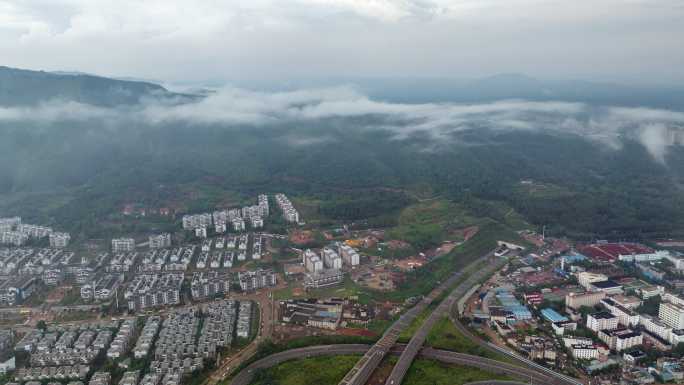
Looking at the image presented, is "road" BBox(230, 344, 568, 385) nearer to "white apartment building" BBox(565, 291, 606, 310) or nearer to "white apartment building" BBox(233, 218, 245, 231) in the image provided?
"white apartment building" BBox(565, 291, 606, 310)

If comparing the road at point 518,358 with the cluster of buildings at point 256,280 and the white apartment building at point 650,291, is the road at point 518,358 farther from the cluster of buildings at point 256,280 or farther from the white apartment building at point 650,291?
the cluster of buildings at point 256,280

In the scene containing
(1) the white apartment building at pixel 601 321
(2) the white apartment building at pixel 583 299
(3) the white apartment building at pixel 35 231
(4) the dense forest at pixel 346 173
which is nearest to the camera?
→ (1) the white apartment building at pixel 601 321

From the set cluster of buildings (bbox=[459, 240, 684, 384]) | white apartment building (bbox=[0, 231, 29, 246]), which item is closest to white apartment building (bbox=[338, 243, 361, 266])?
cluster of buildings (bbox=[459, 240, 684, 384])

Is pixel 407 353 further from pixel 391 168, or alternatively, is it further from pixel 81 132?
pixel 81 132

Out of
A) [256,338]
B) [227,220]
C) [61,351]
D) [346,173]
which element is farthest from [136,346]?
[346,173]

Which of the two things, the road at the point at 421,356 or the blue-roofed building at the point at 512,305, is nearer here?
the road at the point at 421,356

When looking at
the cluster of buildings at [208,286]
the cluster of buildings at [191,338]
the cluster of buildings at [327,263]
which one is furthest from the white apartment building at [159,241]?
the cluster of buildings at [191,338]
